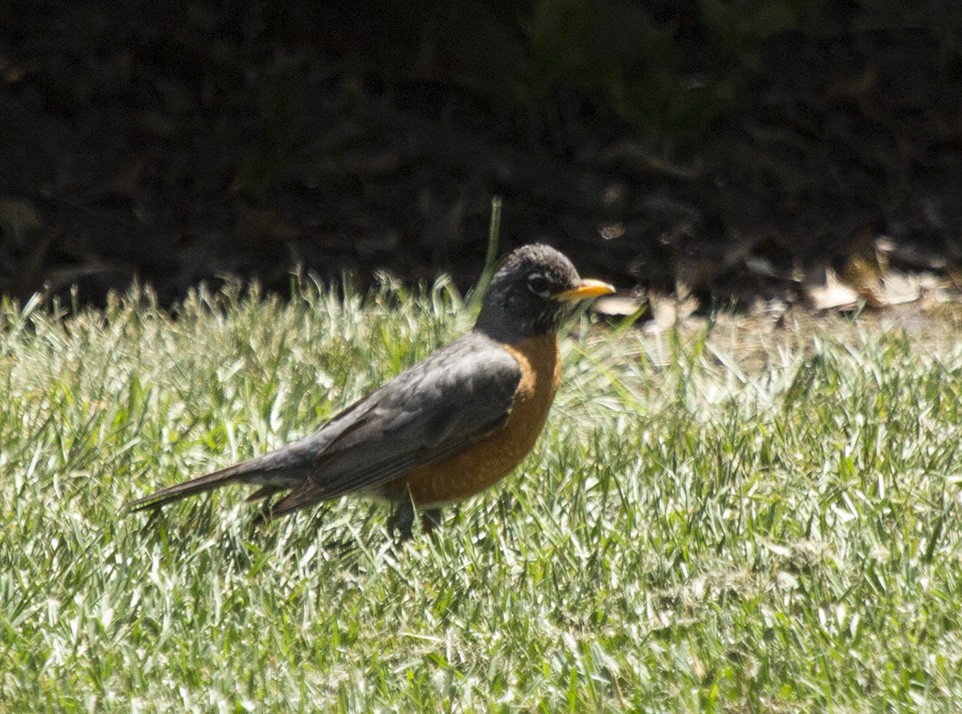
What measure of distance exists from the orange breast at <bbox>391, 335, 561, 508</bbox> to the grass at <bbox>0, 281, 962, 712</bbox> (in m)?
0.14

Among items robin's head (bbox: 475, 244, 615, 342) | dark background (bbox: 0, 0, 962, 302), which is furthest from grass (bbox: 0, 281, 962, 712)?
dark background (bbox: 0, 0, 962, 302)

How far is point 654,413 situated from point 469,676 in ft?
5.96

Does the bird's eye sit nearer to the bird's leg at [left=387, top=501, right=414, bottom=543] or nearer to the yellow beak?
the yellow beak

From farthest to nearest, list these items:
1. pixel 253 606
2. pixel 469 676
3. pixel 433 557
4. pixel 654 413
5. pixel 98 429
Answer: pixel 654 413
pixel 98 429
pixel 433 557
pixel 253 606
pixel 469 676

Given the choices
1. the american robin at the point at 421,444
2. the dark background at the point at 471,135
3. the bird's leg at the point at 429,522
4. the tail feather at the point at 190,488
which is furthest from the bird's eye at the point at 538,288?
the dark background at the point at 471,135

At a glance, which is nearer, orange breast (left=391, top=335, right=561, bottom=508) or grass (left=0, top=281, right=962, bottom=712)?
grass (left=0, top=281, right=962, bottom=712)

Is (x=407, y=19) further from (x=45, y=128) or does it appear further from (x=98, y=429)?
(x=98, y=429)

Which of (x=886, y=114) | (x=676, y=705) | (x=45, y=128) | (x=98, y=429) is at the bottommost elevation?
(x=676, y=705)

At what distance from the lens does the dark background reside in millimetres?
6664

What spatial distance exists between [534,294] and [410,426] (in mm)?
590

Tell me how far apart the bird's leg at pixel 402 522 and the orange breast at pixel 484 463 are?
1.3 inches

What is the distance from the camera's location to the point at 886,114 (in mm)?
7508

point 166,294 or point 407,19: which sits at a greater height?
point 407,19

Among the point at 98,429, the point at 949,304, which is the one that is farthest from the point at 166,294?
the point at 949,304
